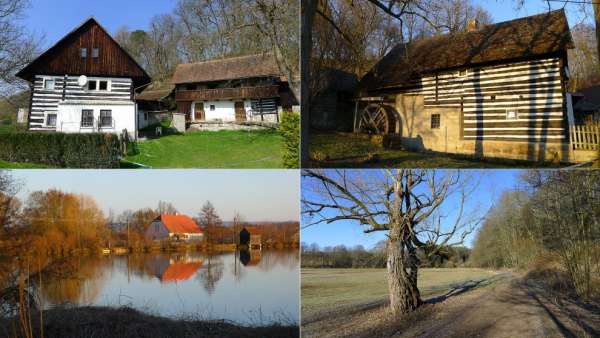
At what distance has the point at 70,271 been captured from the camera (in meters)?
3.94

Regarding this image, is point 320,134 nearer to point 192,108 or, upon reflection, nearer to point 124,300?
point 192,108

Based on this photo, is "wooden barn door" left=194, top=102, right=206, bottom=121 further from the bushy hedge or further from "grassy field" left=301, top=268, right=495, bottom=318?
"grassy field" left=301, top=268, right=495, bottom=318

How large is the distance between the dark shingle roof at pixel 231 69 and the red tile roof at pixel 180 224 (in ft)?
3.84

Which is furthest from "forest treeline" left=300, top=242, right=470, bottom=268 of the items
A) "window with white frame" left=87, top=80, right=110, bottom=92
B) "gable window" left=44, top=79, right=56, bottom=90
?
"gable window" left=44, top=79, right=56, bottom=90

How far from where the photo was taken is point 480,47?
3.10 meters

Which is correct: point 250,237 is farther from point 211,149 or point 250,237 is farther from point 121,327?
point 121,327

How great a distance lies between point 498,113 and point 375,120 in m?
0.81

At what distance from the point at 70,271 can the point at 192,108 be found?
6.37ft

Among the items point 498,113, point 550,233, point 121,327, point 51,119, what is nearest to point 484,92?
point 498,113

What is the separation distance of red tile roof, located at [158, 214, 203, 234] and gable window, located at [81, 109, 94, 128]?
1013 mm

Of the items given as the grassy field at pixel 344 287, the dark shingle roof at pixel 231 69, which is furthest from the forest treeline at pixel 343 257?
the dark shingle roof at pixel 231 69

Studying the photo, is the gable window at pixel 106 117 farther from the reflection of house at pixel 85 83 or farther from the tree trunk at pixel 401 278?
the tree trunk at pixel 401 278

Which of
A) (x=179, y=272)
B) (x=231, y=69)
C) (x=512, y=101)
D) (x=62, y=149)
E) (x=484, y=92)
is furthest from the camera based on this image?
(x=179, y=272)

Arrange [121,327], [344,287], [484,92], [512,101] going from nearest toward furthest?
[512,101] → [484,92] → [344,287] → [121,327]
